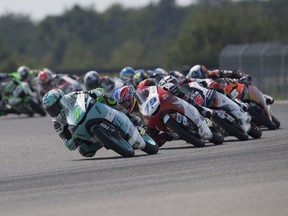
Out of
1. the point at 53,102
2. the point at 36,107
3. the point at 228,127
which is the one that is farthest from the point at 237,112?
the point at 36,107

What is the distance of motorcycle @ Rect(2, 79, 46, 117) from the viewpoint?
38.0m

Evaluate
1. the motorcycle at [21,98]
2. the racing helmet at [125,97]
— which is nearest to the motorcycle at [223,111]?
the racing helmet at [125,97]

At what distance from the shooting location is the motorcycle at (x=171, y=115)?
19047mm

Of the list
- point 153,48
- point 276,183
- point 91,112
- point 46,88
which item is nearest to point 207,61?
point 46,88

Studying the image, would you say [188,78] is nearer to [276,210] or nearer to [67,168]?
[67,168]

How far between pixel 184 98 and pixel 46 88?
16100mm

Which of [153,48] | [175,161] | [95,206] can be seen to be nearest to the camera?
[95,206]

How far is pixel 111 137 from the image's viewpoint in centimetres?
1742

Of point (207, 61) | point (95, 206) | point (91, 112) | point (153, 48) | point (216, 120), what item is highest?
point (95, 206)

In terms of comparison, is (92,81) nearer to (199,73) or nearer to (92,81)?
(92,81)

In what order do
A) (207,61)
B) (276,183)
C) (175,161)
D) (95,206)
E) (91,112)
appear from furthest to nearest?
(207,61), (91,112), (175,161), (276,183), (95,206)

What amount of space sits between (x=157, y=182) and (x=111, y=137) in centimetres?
370

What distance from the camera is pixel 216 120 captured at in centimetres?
2033

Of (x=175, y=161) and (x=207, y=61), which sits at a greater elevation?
(x=175, y=161)
